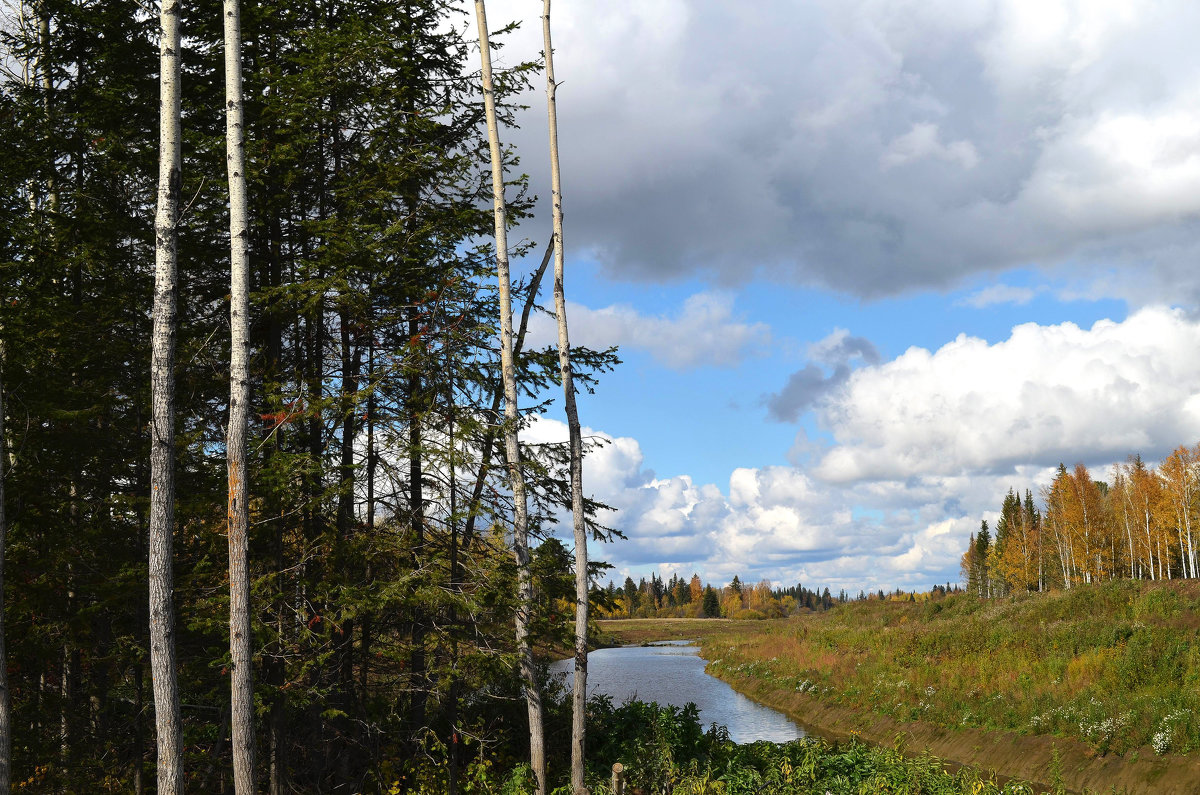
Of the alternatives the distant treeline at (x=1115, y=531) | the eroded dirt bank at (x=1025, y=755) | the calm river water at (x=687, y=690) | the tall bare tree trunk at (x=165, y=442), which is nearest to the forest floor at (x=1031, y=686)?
the eroded dirt bank at (x=1025, y=755)

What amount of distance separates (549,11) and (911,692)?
2245 centimetres

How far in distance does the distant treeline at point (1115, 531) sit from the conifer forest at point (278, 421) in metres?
56.1

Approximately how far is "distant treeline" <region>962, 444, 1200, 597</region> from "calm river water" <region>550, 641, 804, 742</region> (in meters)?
30.8

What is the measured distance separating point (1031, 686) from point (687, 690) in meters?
16.3

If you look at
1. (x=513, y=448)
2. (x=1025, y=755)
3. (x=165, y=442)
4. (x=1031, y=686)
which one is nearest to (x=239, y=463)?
(x=165, y=442)

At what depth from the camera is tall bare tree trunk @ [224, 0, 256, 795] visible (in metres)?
8.93

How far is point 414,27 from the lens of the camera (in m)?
14.2

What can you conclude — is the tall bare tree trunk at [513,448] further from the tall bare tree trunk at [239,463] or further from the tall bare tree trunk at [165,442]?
the tall bare tree trunk at [165,442]

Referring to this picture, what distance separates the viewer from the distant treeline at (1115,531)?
5672cm

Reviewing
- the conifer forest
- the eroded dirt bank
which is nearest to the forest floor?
the eroded dirt bank

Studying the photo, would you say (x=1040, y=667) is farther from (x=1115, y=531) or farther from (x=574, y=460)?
(x=1115, y=531)

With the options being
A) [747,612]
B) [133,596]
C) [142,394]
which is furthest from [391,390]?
[747,612]

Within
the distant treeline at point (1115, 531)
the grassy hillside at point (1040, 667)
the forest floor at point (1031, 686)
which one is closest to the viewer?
the forest floor at point (1031, 686)

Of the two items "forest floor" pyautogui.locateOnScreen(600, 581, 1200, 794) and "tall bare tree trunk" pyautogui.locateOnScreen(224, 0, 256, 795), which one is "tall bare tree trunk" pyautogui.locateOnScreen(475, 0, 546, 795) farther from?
"tall bare tree trunk" pyautogui.locateOnScreen(224, 0, 256, 795)
